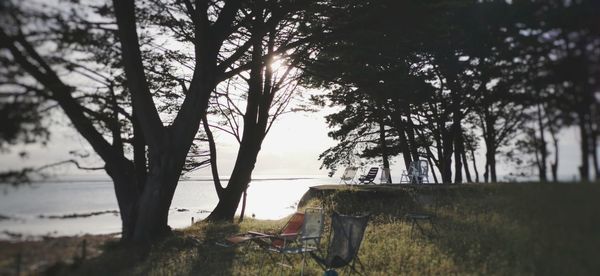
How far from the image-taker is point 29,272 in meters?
2.47

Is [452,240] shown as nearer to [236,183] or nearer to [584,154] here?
[584,154]

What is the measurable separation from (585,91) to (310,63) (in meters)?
8.12

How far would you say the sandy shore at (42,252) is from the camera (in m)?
2.42

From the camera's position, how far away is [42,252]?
2.62 meters

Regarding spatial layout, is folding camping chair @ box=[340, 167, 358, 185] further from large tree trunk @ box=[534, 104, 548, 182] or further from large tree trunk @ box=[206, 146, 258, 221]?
large tree trunk @ box=[534, 104, 548, 182]

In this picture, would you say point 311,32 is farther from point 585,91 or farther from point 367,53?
point 585,91

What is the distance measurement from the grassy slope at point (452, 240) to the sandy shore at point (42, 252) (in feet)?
0.30

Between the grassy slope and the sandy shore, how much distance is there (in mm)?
91

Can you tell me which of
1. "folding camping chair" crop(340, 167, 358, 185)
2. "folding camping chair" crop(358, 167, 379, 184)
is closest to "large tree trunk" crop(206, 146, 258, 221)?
"folding camping chair" crop(340, 167, 358, 185)

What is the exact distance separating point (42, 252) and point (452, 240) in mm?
6354

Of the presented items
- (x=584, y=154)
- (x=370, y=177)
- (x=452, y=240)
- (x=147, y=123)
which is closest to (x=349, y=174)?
(x=370, y=177)

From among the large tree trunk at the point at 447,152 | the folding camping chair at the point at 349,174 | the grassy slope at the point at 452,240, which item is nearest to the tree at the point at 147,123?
the grassy slope at the point at 452,240

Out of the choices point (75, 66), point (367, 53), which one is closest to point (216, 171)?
point (367, 53)

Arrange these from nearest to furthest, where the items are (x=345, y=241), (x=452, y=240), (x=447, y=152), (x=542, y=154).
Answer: (x=542, y=154)
(x=345, y=241)
(x=452, y=240)
(x=447, y=152)
